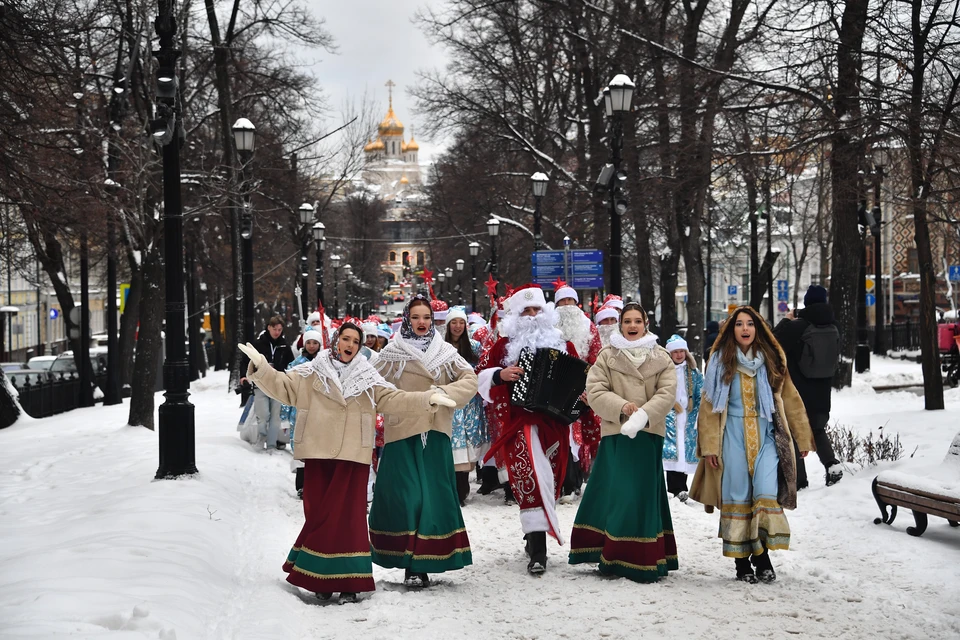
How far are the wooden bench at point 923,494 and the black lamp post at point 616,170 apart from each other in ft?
26.2

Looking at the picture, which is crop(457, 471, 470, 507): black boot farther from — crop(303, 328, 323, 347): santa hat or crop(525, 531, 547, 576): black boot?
crop(525, 531, 547, 576): black boot

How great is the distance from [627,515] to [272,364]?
26.8 ft

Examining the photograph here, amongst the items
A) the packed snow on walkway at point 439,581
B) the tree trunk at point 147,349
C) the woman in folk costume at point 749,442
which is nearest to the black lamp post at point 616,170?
the packed snow on walkway at point 439,581

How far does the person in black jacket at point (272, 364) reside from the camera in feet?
49.4

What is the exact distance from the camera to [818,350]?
11.0 m

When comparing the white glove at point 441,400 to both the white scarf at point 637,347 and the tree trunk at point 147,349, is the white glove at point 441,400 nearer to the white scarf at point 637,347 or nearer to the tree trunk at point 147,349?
the white scarf at point 637,347

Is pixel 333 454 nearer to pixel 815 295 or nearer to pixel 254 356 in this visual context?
pixel 254 356

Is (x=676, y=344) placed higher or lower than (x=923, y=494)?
higher

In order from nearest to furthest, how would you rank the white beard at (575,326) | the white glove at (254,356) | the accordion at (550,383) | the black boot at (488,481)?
the white glove at (254,356)
the accordion at (550,383)
the white beard at (575,326)
the black boot at (488,481)

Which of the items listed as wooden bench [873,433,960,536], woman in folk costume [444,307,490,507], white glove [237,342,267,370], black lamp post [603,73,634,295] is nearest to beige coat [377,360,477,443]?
white glove [237,342,267,370]

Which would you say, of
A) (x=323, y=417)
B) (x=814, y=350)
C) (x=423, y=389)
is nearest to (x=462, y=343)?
(x=423, y=389)

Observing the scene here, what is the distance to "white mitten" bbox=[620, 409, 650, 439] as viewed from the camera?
7.86 meters

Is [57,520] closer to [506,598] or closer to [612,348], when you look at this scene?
[506,598]

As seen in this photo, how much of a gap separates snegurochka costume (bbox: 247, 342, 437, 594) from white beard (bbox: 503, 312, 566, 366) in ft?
5.66
